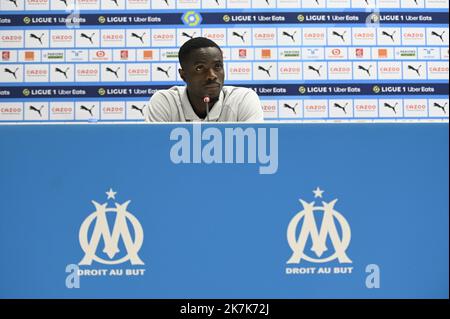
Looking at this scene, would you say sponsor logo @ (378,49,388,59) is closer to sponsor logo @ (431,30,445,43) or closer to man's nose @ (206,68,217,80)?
sponsor logo @ (431,30,445,43)

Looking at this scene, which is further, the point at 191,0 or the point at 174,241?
the point at 191,0

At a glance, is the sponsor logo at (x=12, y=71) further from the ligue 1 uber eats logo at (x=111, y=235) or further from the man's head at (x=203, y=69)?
the ligue 1 uber eats logo at (x=111, y=235)

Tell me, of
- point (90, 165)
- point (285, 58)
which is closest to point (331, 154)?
point (90, 165)

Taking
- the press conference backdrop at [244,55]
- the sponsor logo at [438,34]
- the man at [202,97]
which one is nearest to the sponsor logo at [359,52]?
the press conference backdrop at [244,55]

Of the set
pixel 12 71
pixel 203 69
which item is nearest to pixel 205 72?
pixel 203 69

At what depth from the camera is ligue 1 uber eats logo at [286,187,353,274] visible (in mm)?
933

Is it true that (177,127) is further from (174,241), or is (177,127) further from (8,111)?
(8,111)

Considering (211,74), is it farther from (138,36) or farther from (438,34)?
(438,34)

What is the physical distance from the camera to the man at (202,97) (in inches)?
90.4

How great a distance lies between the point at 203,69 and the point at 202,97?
0.12 m

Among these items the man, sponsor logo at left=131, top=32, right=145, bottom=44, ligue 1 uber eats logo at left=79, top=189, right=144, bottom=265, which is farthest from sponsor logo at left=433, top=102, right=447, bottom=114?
ligue 1 uber eats logo at left=79, top=189, right=144, bottom=265
